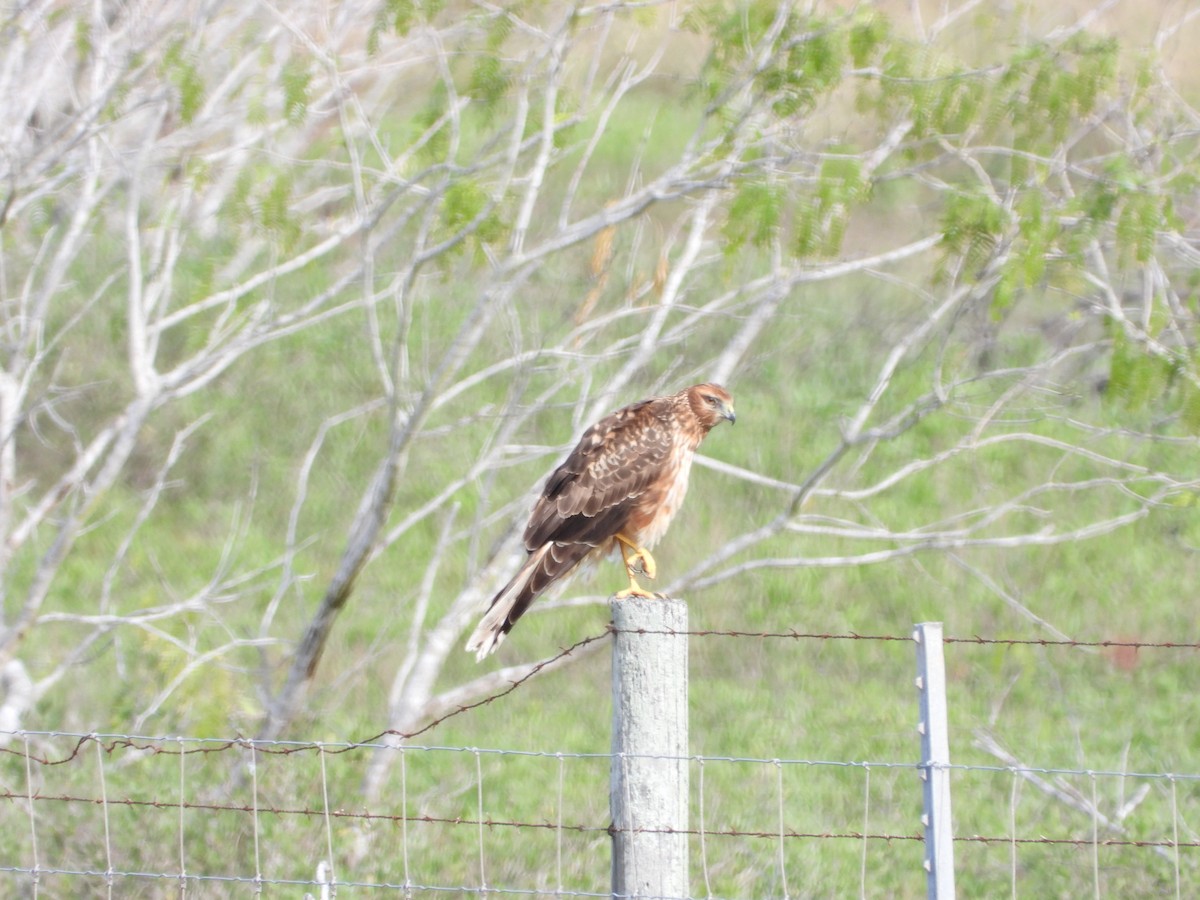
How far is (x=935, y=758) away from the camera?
294 cm

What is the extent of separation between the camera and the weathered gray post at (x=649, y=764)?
3.19m

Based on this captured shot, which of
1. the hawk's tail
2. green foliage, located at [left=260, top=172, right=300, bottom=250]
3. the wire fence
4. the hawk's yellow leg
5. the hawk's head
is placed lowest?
the wire fence

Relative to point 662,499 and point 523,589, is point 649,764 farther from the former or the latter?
point 662,499

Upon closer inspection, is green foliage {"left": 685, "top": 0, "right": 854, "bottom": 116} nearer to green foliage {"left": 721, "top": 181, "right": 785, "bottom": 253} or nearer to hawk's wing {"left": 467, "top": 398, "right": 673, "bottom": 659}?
green foliage {"left": 721, "top": 181, "right": 785, "bottom": 253}

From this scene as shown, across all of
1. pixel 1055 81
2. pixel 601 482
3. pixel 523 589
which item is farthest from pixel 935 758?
pixel 1055 81

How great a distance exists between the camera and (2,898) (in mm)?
5508

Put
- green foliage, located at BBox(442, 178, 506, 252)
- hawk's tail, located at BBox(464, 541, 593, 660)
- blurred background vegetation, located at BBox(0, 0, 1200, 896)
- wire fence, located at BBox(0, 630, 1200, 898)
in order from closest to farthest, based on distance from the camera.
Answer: hawk's tail, located at BBox(464, 541, 593, 660) < wire fence, located at BBox(0, 630, 1200, 898) < green foliage, located at BBox(442, 178, 506, 252) < blurred background vegetation, located at BBox(0, 0, 1200, 896)

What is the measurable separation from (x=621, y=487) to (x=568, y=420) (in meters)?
5.20

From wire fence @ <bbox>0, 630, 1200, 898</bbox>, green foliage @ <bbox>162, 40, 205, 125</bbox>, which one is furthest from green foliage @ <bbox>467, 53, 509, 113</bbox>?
wire fence @ <bbox>0, 630, 1200, 898</bbox>

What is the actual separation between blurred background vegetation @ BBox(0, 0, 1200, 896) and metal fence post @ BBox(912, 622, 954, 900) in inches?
57.1

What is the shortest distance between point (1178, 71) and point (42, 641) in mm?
11881

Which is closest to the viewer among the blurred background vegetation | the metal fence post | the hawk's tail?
the metal fence post

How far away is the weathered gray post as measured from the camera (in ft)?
10.5

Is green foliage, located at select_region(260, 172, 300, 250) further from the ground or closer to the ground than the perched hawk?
further from the ground
